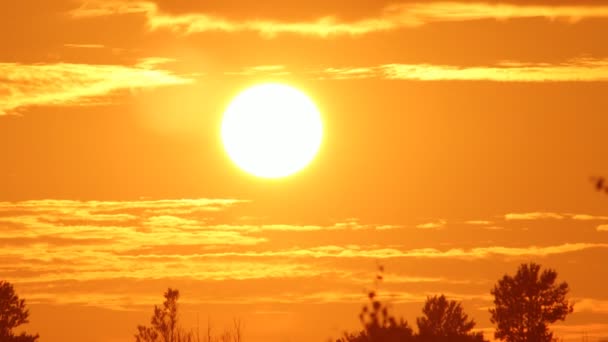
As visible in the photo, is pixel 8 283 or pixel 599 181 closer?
pixel 599 181

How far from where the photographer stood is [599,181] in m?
23.8

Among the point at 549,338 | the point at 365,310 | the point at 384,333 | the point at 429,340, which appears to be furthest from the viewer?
the point at 549,338

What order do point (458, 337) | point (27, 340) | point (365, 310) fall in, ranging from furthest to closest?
1. point (27, 340)
2. point (458, 337)
3. point (365, 310)

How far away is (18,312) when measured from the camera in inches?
5118

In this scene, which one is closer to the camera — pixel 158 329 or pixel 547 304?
pixel 158 329

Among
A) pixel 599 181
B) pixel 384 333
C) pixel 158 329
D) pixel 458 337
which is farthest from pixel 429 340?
pixel 599 181

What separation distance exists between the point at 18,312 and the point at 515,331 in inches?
1740

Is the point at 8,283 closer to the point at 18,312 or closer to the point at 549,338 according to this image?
the point at 18,312

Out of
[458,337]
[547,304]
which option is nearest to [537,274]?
[547,304]

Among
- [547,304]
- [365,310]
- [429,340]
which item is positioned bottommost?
[365,310]

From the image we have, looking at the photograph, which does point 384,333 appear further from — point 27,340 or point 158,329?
point 27,340

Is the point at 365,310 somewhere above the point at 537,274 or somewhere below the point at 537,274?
below

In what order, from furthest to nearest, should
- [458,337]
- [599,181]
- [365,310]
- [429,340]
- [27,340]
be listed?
[27,340]
[458,337]
[429,340]
[365,310]
[599,181]

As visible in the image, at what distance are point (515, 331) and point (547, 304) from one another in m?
4.30
